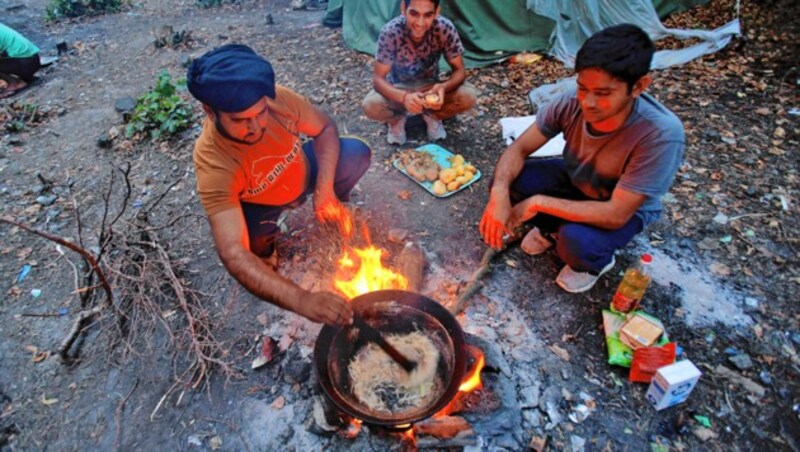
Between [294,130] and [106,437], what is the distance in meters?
2.39

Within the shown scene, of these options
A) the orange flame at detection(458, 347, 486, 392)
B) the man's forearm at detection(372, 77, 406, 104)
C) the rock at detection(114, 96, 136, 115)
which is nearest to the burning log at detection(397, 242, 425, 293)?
the orange flame at detection(458, 347, 486, 392)

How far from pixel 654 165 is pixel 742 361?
1.50 meters

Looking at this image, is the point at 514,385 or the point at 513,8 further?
the point at 513,8

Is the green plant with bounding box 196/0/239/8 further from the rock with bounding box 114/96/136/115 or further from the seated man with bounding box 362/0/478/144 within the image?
the seated man with bounding box 362/0/478/144

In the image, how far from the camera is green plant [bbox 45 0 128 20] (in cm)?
1027

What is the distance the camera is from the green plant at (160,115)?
546 cm

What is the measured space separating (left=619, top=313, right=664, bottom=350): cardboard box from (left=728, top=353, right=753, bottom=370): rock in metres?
0.55

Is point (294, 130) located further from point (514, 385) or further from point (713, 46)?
point (713, 46)

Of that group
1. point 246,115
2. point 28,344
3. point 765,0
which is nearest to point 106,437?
point 28,344

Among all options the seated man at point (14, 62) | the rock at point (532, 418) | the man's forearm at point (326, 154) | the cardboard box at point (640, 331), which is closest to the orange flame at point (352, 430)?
the rock at point (532, 418)

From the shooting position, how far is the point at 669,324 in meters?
3.07

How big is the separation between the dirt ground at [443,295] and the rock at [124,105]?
25 cm

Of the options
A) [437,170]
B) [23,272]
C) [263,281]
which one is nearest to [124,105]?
[23,272]

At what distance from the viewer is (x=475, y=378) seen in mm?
2584
